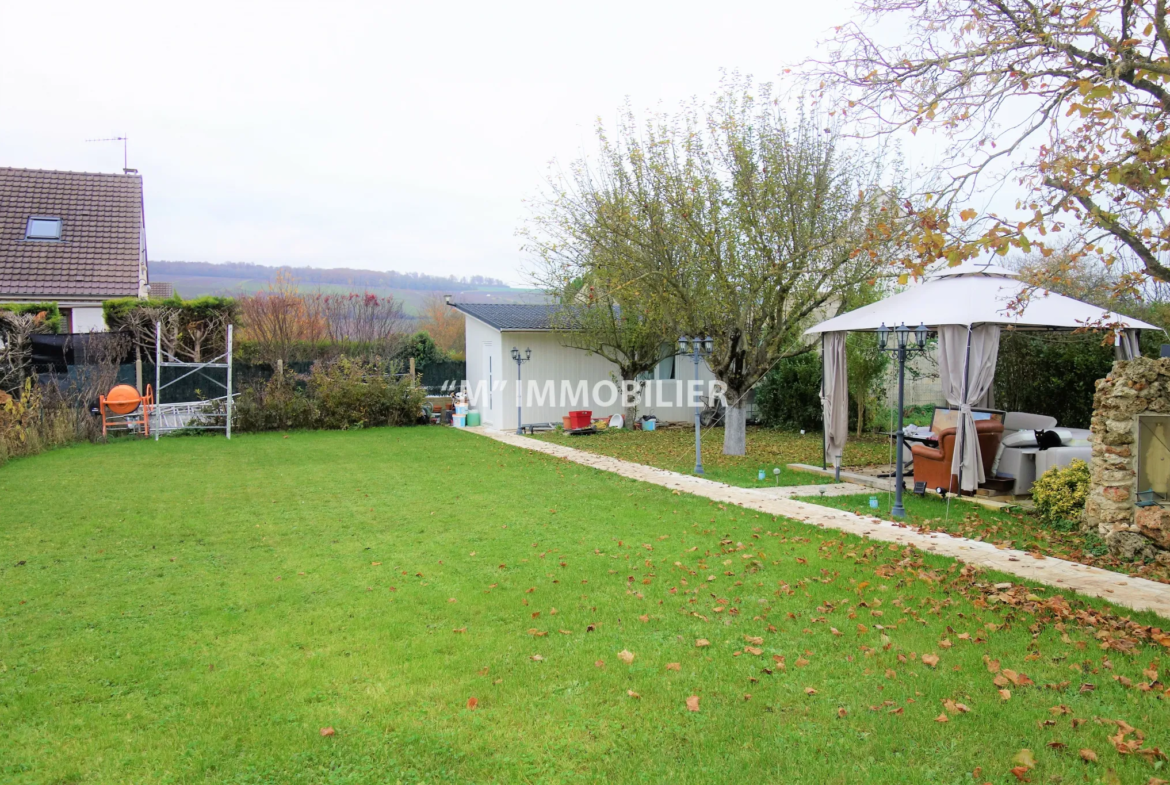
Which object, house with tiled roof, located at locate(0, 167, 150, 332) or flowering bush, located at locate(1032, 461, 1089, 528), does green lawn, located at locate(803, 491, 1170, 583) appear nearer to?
flowering bush, located at locate(1032, 461, 1089, 528)

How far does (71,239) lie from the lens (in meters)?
19.7

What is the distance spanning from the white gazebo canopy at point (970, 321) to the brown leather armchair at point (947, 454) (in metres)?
0.17

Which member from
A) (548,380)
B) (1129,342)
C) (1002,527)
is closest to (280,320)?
(548,380)

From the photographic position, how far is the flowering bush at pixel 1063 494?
7113mm

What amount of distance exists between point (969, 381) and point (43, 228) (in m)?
22.7

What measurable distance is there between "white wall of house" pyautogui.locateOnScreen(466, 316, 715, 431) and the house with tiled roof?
9.57 m

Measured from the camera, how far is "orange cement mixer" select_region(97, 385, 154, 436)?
14.5 meters

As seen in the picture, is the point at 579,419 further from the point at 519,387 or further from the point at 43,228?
the point at 43,228

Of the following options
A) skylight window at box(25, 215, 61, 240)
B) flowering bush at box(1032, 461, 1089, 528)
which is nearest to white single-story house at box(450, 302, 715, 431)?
flowering bush at box(1032, 461, 1089, 528)

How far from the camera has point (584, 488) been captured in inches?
370

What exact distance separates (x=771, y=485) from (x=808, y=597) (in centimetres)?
483

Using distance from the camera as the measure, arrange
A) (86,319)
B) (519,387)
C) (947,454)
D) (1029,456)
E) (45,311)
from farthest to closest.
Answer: (86,319) → (519,387) → (45,311) → (947,454) → (1029,456)

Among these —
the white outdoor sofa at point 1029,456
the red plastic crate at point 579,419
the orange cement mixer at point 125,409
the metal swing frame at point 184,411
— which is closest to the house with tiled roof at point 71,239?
the metal swing frame at point 184,411

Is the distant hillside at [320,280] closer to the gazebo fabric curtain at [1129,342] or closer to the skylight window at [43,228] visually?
the skylight window at [43,228]
